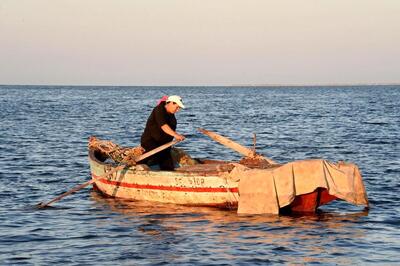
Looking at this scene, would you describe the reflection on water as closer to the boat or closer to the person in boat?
the boat

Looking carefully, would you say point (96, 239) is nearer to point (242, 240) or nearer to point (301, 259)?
point (242, 240)

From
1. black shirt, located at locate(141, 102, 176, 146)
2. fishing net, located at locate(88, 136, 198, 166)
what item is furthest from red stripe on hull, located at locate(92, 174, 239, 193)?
black shirt, located at locate(141, 102, 176, 146)

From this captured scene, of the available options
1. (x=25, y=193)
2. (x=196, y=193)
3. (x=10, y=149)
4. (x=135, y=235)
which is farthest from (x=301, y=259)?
(x=10, y=149)

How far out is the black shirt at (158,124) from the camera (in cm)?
1609

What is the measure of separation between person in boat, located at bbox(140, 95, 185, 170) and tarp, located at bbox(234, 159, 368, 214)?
201 cm

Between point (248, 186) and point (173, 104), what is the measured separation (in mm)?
2672

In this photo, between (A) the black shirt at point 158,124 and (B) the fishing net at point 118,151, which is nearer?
(A) the black shirt at point 158,124

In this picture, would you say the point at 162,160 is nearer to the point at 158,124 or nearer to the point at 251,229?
the point at 158,124

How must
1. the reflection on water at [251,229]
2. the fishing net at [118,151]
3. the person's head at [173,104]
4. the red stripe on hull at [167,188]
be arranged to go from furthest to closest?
the fishing net at [118,151], the person's head at [173,104], the red stripe on hull at [167,188], the reflection on water at [251,229]

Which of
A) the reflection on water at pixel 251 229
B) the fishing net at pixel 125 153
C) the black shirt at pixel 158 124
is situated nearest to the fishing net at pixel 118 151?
the fishing net at pixel 125 153

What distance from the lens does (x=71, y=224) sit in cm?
1439

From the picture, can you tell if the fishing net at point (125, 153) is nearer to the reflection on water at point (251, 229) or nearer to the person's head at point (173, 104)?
the reflection on water at point (251, 229)

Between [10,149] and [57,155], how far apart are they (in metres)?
2.86

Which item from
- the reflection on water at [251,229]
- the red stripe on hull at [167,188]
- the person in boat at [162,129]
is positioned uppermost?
the person in boat at [162,129]
